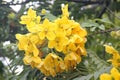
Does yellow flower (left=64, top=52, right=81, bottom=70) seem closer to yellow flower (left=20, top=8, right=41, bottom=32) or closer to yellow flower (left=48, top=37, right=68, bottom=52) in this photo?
yellow flower (left=48, top=37, right=68, bottom=52)

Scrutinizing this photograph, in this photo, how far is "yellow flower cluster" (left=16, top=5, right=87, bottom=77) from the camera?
1.29 m

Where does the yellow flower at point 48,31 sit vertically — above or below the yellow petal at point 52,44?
above

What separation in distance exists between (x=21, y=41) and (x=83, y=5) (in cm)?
187

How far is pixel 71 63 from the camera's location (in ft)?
4.37

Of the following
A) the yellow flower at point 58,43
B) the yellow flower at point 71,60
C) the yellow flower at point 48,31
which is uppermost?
the yellow flower at point 48,31

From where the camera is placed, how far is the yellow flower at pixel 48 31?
4.28 feet

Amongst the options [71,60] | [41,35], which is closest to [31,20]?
[41,35]

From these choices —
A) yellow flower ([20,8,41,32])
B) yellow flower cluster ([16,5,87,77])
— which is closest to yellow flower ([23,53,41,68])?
yellow flower cluster ([16,5,87,77])

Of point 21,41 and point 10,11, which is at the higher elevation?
point 10,11

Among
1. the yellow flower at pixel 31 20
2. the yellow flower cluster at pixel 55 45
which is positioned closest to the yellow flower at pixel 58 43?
the yellow flower cluster at pixel 55 45

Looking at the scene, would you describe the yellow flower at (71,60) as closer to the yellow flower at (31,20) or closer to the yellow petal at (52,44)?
the yellow petal at (52,44)

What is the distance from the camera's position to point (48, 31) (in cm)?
129

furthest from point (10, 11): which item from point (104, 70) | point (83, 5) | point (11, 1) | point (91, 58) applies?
point (104, 70)

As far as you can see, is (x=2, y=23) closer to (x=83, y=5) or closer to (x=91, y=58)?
(x=83, y=5)
